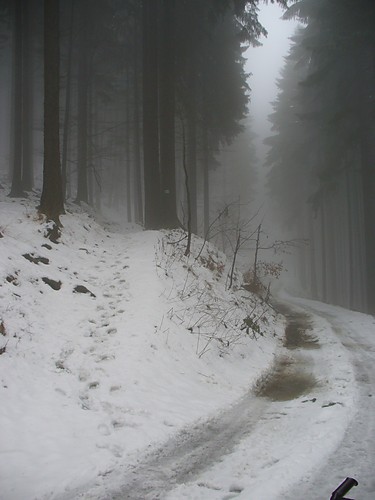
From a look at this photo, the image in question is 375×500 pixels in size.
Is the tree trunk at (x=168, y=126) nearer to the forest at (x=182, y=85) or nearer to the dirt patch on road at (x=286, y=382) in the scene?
the forest at (x=182, y=85)

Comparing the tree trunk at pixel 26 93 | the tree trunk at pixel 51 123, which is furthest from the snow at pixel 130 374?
the tree trunk at pixel 26 93

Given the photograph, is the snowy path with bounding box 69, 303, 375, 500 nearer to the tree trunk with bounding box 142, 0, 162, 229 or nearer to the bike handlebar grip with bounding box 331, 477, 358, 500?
the bike handlebar grip with bounding box 331, 477, 358, 500

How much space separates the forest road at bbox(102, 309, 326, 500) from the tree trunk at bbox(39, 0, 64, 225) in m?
7.48

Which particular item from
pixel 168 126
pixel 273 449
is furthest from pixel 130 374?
pixel 168 126

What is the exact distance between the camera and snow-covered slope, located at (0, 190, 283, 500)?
381cm

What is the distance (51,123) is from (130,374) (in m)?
8.21

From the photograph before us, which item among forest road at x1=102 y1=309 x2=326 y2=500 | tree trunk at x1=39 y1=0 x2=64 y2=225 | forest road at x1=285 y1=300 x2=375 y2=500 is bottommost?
forest road at x1=102 y1=309 x2=326 y2=500

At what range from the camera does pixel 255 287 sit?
1325 cm

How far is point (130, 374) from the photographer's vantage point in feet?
18.0

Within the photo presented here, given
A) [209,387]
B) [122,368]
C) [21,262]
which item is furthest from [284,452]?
[21,262]

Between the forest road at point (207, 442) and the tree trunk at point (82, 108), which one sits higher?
the tree trunk at point (82, 108)

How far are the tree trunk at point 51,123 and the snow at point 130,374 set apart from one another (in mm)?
691

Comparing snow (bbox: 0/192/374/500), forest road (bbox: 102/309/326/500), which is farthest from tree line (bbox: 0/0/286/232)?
forest road (bbox: 102/309/326/500)

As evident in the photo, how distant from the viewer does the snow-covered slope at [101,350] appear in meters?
3.81
